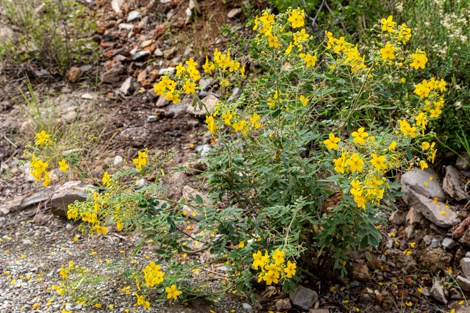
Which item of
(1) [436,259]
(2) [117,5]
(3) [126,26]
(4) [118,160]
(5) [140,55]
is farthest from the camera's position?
(2) [117,5]

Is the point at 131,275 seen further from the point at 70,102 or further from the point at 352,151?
the point at 70,102

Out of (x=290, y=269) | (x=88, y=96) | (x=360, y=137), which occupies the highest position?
(x=360, y=137)

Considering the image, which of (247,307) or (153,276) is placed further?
(247,307)

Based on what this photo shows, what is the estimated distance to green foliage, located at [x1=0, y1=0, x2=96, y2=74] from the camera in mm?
5176

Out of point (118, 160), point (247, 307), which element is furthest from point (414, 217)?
point (118, 160)

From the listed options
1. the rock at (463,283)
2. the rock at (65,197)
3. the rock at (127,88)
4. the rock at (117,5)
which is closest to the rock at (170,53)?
the rock at (127,88)

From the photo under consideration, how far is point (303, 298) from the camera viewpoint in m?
3.21

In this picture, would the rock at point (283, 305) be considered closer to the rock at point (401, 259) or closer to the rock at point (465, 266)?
the rock at point (401, 259)

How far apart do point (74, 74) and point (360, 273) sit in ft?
8.95

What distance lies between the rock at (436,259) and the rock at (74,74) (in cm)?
288

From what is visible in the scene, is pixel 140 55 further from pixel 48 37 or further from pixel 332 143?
pixel 332 143

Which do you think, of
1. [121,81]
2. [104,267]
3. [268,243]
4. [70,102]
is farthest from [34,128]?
[268,243]

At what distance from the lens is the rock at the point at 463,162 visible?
3822 mm

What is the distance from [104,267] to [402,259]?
5.12ft
